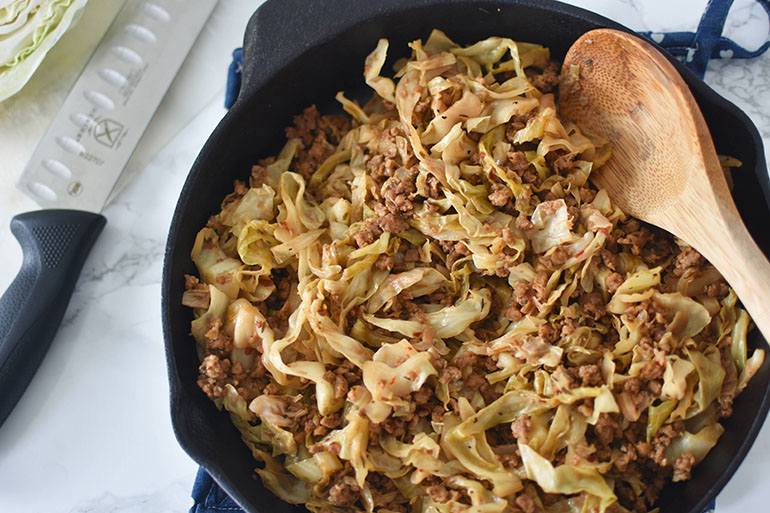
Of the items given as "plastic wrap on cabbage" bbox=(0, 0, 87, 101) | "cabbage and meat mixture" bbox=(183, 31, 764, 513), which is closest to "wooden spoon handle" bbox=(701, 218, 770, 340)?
"cabbage and meat mixture" bbox=(183, 31, 764, 513)

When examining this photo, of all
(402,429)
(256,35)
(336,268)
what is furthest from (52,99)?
(402,429)

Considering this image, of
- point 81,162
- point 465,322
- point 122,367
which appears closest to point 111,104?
point 81,162

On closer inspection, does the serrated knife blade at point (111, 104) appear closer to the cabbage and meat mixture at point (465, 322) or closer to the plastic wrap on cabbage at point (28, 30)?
the plastic wrap on cabbage at point (28, 30)

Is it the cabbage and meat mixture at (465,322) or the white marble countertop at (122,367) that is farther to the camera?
the white marble countertop at (122,367)

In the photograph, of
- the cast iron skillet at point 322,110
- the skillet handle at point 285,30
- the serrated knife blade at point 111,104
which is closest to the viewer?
the cast iron skillet at point 322,110

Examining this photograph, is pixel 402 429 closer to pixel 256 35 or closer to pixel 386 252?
pixel 386 252

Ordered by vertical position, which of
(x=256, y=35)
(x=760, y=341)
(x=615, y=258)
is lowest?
(x=760, y=341)

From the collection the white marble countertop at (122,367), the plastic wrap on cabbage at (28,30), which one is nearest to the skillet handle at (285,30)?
the white marble countertop at (122,367)

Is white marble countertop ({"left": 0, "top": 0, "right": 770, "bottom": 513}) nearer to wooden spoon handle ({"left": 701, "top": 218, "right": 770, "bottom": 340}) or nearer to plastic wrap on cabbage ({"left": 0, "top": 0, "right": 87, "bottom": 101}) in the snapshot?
plastic wrap on cabbage ({"left": 0, "top": 0, "right": 87, "bottom": 101})
